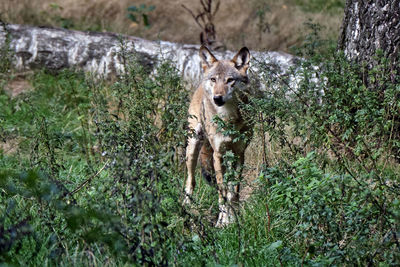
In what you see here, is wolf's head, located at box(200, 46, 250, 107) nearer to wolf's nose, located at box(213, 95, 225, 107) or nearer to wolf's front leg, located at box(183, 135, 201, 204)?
wolf's nose, located at box(213, 95, 225, 107)

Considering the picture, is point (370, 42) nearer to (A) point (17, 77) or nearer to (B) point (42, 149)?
(B) point (42, 149)

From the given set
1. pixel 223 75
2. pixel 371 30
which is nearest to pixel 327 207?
pixel 223 75

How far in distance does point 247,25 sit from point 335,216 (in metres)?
8.88

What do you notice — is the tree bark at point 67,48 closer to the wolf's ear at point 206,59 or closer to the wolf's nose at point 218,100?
the wolf's ear at point 206,59

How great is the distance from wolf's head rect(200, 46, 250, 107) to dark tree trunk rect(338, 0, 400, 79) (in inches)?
52.0

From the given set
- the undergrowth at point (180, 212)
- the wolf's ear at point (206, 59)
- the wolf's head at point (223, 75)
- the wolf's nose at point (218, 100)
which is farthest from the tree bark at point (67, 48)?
the undergrowth at point (180, 212)

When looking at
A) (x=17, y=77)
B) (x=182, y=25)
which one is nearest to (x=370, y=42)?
(x=17, y=77)

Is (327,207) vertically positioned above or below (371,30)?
below

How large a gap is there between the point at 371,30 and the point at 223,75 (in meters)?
1.82

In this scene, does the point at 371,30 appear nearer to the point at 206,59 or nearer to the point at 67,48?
the point at 206,59

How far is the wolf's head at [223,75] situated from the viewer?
229 inches

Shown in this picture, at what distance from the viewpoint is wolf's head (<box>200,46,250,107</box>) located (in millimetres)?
5812

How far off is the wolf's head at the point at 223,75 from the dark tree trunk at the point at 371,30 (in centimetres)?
132

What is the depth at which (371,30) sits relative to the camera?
636 cm
